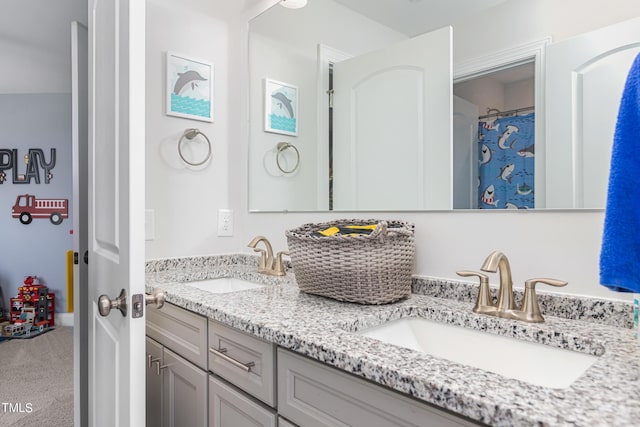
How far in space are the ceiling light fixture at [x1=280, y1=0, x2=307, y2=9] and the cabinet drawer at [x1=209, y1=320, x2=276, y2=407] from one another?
1390 millimetres

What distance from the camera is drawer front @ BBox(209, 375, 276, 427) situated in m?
0.88

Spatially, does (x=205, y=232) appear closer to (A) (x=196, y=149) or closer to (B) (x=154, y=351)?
(A) (x=196, y=149)

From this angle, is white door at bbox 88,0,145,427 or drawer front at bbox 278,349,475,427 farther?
white door at bbox 88,0,145,427

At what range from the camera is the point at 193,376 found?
1.14 m

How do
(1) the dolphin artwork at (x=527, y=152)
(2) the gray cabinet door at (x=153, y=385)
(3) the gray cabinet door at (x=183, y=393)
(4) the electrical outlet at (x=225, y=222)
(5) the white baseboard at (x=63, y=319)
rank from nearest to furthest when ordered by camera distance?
(1) the dolphin artwork at (x=527, y=152), (3) the gray cabinet door at (x=183, y=393), (2) the gray cabinet door at (x=153, y=385), (4) the electrical outlet at (x=225, y=222), (5) the white baseboard at (x=63, y=319)

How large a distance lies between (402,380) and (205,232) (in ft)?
4.68

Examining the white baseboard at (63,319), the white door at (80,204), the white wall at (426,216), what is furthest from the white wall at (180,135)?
the white baseboard at (63,319)

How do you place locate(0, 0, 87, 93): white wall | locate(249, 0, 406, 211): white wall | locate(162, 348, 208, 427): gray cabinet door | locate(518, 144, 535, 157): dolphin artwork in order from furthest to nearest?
locate(0, 0, 87, 93): white wall → locate(249, 0, 406, 211): white wall → locate(162, 348, 208, 427): gray cabinet door → locate(518, 144, 535, 157): dolphin artwork

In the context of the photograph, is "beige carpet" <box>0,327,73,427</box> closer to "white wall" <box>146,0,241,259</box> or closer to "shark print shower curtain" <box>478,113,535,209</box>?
"white wall" <box>146,0,241,259</box>

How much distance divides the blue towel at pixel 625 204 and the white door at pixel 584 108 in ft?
0.86

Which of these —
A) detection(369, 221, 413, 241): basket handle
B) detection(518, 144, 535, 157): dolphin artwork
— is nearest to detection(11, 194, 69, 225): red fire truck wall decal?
detection(369, 221, 413, 241): basket handle

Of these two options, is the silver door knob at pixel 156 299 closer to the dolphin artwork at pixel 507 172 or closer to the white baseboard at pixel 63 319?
the dolphin artwork at pixel 507 172

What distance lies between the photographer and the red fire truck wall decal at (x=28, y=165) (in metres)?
4.05

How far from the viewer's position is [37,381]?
259 cm
